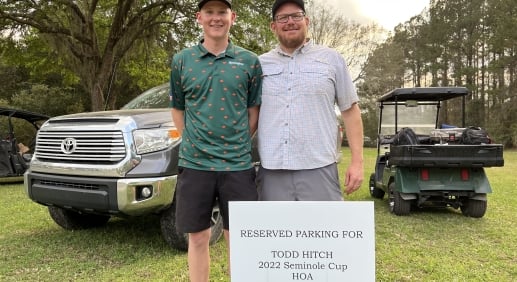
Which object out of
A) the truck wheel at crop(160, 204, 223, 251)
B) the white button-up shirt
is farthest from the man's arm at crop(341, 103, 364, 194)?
the truck wheel at crop(160, 204, 223, 251)

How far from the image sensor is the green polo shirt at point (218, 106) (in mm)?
2490

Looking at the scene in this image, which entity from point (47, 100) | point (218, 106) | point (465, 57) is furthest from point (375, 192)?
point (465, 57)

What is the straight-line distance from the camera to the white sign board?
214 cm

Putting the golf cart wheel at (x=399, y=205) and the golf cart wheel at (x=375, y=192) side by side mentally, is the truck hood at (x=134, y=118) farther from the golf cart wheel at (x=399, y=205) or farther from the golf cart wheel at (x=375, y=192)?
the golf cart wheel at (x=375, y=192)

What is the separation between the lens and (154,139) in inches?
146

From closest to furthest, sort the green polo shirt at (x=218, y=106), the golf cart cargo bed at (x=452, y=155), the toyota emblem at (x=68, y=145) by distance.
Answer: the green polo shirt at (x=218, y=106) < the toyota emblem at (x=68, y=145) < the golf cart cargo bed at (x=452, y=155)

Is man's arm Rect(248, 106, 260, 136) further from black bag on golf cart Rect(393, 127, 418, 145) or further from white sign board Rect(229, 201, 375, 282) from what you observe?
black bag on golf cart Rect(393, 127, 418, 145)

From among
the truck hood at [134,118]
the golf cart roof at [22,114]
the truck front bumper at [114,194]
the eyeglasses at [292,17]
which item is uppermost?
the eyeglasses at [292,17]

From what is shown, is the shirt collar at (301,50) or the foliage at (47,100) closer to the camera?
the shirt collar at (301,50)

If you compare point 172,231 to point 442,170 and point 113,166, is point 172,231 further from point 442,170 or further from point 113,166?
point 442,170

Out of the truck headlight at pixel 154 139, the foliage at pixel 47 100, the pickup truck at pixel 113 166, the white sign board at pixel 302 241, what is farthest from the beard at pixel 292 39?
the foliage at pixel 47 100

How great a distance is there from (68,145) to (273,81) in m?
2.26

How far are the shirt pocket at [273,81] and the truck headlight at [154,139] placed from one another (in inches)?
53.5

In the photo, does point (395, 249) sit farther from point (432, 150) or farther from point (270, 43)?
point (270, 43)
